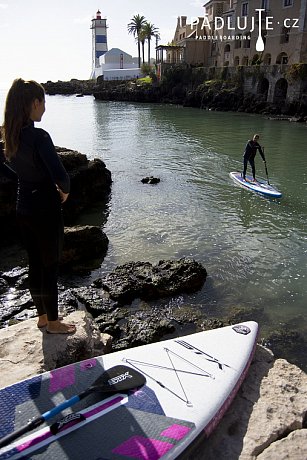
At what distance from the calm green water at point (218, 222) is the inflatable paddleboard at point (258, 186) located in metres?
0.28

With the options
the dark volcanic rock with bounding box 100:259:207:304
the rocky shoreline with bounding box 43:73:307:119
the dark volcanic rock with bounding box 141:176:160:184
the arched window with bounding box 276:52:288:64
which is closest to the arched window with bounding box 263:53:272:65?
the arched window with bounding box 276:52:288:64

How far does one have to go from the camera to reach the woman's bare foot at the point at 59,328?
4523mm

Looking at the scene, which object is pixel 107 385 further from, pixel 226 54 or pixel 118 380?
pixel 226 54

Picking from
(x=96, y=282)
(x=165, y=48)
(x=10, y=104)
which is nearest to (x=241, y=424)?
(x=10, y=104)

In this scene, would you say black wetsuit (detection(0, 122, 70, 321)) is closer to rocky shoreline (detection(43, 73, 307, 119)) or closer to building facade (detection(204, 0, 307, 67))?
rocky shoreline (detection(43, 73, 307, 119))

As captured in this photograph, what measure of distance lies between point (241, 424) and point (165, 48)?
290ft

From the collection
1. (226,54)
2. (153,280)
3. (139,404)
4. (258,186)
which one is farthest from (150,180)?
(226,54)

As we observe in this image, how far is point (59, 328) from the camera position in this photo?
15.0ft

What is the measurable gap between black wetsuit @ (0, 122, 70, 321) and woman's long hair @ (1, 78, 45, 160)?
2.5 inches

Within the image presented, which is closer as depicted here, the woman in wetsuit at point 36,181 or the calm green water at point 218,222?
the woman in wetsuit at point 36,181

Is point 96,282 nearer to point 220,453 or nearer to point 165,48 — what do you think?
point 220,453

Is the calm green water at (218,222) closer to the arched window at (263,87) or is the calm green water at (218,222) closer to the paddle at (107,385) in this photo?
the paddle at (107,385)

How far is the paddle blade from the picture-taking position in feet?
11.5

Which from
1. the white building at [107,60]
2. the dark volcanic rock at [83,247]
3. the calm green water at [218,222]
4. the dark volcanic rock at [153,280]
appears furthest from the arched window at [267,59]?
the dark volcanic rock at [153,280]
